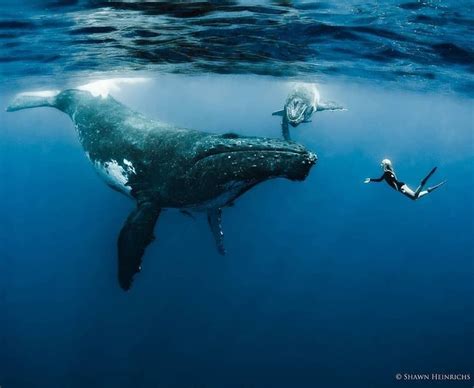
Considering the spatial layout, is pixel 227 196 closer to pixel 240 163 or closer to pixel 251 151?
pixel 240 163

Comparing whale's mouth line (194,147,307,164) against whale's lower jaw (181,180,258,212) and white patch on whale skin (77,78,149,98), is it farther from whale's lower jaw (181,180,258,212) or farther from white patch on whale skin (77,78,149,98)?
white patch on whale skin (77,78,149,98)

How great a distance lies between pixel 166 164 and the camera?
226 inches

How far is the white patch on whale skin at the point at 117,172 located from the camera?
634 centimetres

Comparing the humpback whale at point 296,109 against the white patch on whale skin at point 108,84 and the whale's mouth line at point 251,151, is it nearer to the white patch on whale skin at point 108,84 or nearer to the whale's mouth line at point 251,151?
the whale's mouth line at point 251,151

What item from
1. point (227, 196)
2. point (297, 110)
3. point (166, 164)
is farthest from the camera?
point (297, 110)

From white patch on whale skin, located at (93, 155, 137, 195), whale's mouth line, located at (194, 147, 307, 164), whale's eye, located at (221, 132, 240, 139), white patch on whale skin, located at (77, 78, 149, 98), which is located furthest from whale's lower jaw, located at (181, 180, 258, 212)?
white patch on whale skin, located at (77, 78, 149, 98)

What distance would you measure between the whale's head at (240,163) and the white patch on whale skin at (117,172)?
Answer: 161 cm

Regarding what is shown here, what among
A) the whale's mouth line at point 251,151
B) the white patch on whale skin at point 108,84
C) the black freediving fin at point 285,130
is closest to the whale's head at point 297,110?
the black freediving fin at point 285,130

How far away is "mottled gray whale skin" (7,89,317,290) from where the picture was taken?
423 cm

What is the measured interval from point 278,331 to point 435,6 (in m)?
21.3

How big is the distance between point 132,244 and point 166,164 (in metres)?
1.36

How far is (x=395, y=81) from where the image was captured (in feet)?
71.1

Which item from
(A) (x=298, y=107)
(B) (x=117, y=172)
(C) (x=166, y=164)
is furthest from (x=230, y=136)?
(A) (x=298, y=107)

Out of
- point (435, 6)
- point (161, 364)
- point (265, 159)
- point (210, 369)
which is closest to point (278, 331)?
point (210, 369)
